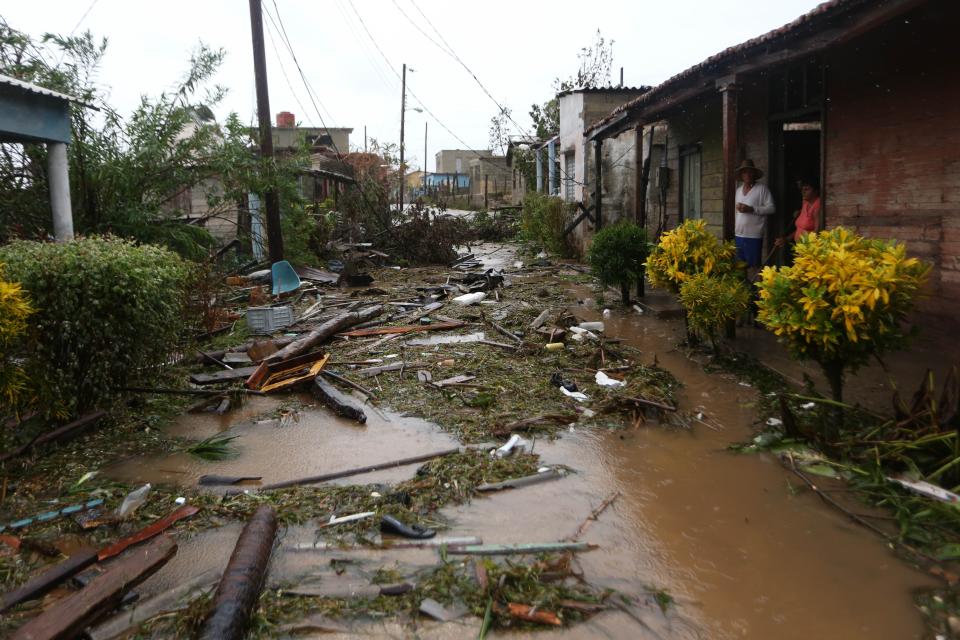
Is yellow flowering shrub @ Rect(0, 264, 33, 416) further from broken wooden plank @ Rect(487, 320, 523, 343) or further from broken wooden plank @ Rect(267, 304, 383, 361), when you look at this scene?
broken wooden plank @ Rect(487, 320, 523, 343)

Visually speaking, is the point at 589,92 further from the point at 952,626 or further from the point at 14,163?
the point at 952,626

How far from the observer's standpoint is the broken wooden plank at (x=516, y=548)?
3729mm

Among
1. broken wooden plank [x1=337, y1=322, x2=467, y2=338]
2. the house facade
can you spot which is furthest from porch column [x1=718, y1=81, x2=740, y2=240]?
broken wooden plank [x1=337, y1=322, x2=467, y2=338]

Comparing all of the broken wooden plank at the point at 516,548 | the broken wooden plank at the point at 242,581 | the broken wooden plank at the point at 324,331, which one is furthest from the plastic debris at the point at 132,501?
the broken wooden plank at the point at 324,331

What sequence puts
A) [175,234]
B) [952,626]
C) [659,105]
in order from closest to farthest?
[952,626], [659,105], [175,234]

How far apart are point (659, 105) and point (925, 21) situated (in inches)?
172

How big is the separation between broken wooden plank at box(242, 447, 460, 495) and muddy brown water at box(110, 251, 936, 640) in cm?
11

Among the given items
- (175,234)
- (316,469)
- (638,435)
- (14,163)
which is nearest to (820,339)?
(638,435)

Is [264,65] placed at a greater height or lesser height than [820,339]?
greater

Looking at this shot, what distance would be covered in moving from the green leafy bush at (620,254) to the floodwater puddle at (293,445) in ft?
18.6

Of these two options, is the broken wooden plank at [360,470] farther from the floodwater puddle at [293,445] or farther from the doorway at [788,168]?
the doorway at [788,168]

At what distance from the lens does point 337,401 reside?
21.6ft

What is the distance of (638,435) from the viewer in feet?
18.3

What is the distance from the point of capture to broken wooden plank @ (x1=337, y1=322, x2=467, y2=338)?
9791mm
